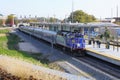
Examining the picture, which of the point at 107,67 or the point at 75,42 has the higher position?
the point at 75,42

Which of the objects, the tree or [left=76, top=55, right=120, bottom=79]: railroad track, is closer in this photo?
[left=76, top=55, right=120, bottom=79]: railroad track

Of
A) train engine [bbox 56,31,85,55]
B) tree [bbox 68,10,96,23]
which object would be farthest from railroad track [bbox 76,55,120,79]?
tree [bbox 68,10,96,23]

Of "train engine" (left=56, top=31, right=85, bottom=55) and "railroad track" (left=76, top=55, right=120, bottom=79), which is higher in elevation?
"train engine" (left=56, top=31, right=85, bottom=55)

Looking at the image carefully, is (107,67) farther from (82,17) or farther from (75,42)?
(82,17)

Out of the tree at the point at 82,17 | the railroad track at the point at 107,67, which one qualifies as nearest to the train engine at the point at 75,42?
the railroad track at the point at 107,67

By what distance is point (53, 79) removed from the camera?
855 cm

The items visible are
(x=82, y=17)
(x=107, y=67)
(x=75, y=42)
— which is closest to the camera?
(x=107, y=67)

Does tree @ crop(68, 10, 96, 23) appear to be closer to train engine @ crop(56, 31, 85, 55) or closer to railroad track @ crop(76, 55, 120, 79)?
train engine @ crop(56, 31, 85, 55)

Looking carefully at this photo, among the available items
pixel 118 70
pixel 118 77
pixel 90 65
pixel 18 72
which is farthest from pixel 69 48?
pixel 18 72

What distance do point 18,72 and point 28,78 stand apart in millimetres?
920

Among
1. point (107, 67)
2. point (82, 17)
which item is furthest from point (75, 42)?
point (82, 17)

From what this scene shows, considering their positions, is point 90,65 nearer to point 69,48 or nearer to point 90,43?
point 69,48

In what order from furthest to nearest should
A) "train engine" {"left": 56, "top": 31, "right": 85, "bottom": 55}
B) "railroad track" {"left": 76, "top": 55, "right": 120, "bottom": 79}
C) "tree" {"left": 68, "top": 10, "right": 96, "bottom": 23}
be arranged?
1. "tree" {"left": 68, "top": 10, "right": 96, "bottom": 23}
2. "train engine" {"left": 56, "top": 31, "right": 85, "bottom": 55}
3. "railroad track" {"left": 76, "top": 55, "right": 120, "bottom": 79}

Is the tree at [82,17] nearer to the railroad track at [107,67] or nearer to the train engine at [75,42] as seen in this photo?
the train engine at [75,42]
